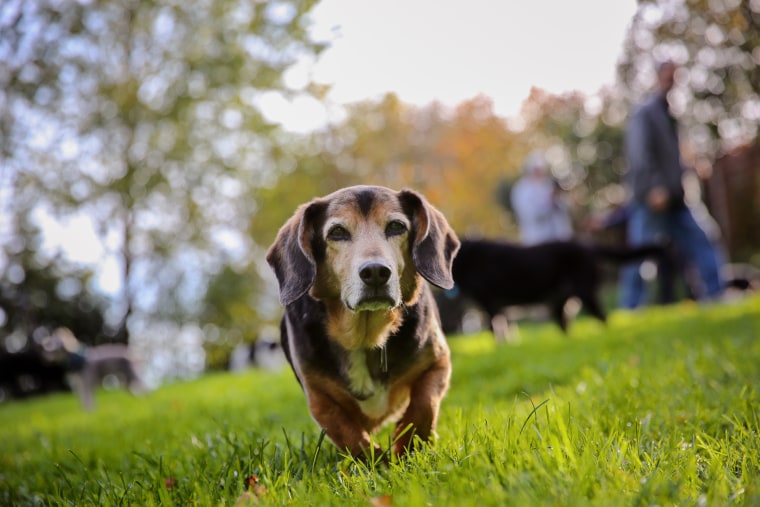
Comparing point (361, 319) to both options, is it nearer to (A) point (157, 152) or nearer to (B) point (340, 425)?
(B) point (340, 425)

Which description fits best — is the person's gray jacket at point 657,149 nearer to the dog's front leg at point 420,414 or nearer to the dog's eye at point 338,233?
the dog's front leg at point 420,414

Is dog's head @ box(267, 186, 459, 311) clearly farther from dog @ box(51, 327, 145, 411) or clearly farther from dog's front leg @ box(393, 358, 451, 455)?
dog @ box(51, 327, 145, 411)

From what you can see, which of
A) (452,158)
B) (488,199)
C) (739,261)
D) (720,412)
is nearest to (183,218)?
(452,158)

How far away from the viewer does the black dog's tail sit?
822cm

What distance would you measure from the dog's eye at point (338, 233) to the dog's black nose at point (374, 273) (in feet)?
1.09

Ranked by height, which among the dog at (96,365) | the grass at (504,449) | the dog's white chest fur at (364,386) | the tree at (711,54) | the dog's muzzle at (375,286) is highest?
the tree at (711,54)

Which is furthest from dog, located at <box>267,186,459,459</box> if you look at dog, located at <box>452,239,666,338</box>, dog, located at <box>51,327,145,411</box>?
dog, located at <box>51,327,145,411</box>

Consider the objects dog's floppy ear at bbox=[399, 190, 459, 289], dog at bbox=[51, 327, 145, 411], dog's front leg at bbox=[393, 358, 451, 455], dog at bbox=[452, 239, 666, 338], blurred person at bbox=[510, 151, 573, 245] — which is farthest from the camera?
dog at bbox=[51, 327, 145, 411]

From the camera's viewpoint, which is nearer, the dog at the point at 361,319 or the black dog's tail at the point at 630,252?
the dog at the point at 361,319

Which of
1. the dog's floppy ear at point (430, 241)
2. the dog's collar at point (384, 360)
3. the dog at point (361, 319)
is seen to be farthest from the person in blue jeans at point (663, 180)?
the dog's collar at point (384, 360)

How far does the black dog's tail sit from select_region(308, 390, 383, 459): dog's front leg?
611 centimetres

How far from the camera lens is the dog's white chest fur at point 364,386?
299 cm

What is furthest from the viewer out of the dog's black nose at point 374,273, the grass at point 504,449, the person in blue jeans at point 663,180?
the person in blue jeans at point 663,180

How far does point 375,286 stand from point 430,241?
0.47 metres
